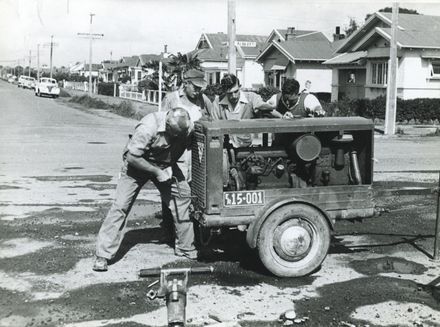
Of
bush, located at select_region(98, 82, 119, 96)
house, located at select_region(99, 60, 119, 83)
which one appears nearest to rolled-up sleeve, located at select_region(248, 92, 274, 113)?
bush, located at select_region(98, 82, 119, 96)

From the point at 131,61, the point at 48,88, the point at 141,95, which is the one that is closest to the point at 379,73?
the point at 141,95

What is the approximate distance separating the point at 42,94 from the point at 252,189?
50.6m

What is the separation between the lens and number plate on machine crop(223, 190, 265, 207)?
5.62 m

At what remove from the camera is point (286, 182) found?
238 inches

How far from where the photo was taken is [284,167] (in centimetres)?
602

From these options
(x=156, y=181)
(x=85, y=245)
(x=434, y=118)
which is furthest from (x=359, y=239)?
(x=434, y=118)

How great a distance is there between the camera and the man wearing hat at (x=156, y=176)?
5641 millimetres

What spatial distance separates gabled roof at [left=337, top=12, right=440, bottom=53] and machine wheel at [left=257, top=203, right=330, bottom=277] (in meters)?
22.3

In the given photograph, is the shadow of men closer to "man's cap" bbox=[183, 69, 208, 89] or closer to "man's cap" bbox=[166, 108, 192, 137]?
"man's cap" bbox=[166, 108, 192, 137]

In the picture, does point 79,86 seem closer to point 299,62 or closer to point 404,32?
point 299,62

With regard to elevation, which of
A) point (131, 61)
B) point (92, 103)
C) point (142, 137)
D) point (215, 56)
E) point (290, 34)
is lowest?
point (142, 137)

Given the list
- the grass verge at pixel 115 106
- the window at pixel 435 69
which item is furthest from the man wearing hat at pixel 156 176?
the window at pixel 435 69

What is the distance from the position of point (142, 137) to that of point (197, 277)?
1.42 meters

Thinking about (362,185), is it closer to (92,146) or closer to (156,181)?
(156,181)
